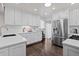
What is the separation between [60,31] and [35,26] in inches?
46.7

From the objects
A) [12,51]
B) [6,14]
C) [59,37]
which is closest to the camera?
[12,51]

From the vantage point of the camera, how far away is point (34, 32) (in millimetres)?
3385

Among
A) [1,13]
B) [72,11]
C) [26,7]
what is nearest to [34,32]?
[26,7]

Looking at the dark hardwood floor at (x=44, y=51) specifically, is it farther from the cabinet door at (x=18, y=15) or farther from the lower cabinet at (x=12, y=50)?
the cabinet door at (x=18, y=15)

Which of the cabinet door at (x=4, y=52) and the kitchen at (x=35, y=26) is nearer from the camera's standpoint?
the cabinet door at (x=4, y=52)

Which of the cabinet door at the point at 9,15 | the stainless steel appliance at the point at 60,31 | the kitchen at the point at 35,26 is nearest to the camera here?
the kitchen at the point at 35,26

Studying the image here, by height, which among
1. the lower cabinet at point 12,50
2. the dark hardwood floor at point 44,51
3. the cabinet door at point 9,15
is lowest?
the dark hardwood floor at point 44,51

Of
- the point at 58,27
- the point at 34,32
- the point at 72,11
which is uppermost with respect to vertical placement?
the point at 72,11

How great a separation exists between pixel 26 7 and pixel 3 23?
2.83 feet

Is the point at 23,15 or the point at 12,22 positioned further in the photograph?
the point at 23,15

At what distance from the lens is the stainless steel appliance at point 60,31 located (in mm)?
3271

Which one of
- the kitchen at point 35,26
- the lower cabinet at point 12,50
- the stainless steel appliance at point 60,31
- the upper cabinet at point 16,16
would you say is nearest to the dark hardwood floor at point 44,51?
the kitchen at point 35,26

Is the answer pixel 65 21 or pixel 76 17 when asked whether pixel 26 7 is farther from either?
pixel 65 21

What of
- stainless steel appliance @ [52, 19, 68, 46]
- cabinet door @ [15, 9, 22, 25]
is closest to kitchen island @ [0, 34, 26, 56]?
cabinet door @ [15, 9, 22, 25]
